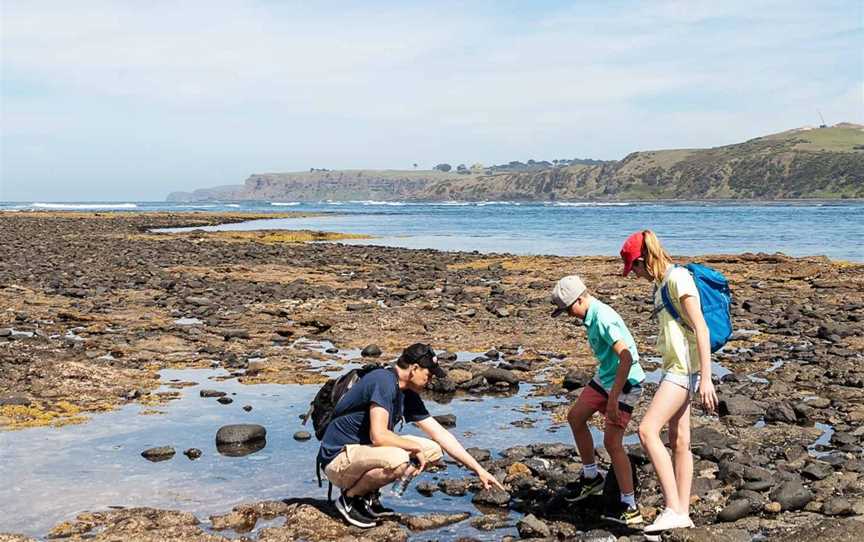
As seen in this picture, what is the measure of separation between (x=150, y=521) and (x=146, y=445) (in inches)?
115

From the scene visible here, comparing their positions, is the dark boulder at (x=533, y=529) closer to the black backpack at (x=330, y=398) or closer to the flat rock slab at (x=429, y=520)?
the flat rock slab at (x=429, y=520)

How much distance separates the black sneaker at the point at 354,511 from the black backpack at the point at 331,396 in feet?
2.26

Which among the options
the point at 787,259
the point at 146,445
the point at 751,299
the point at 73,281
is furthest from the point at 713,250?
the point at 146,445

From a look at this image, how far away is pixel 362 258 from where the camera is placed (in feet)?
131

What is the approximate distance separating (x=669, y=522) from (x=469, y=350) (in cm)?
1024

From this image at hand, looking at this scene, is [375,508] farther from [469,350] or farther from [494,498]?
[469,350]

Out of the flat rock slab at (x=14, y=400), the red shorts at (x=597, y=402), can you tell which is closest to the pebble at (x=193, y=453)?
the flat rock slab at (x=14, y=400)

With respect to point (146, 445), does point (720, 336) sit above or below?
above

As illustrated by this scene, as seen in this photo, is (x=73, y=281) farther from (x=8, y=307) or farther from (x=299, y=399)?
(x=299, y=399)

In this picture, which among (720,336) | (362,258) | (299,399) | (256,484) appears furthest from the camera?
(362,258)

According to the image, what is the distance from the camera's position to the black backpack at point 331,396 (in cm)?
844

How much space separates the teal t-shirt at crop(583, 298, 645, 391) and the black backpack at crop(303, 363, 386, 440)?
6.62 feet

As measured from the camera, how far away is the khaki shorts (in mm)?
8148

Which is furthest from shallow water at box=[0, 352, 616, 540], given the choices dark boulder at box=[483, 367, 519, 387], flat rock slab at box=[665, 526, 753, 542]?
flat rock slab at box=[665, 526, 753, 542]
